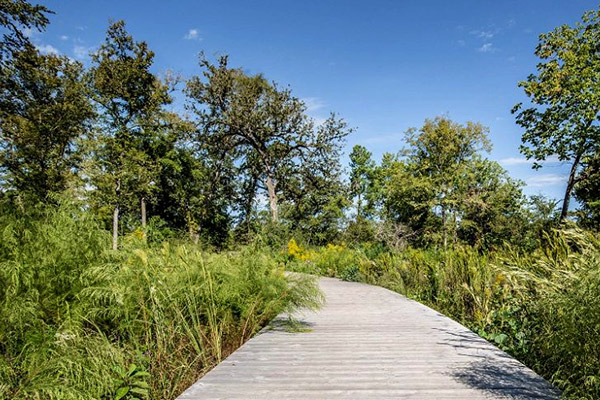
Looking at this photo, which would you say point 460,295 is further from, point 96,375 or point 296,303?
point 96,375

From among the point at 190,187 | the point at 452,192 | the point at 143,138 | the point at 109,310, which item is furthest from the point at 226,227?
the point at 109,310

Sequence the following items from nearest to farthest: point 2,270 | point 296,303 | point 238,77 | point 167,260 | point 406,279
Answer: point 2,270 → point 167,260 → point 296,303 → point 406,279 → point 238,77

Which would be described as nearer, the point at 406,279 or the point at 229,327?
the point at 229,327

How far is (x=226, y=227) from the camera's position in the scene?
3366cm

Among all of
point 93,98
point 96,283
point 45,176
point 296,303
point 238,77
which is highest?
point 238,77

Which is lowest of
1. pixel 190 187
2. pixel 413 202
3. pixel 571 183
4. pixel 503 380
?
pixel 503 380

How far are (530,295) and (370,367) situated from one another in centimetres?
247

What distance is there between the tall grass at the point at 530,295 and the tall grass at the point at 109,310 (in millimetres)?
2637

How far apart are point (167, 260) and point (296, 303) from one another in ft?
6.26

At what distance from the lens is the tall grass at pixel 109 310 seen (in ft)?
9.85

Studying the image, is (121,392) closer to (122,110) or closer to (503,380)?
(503,380)

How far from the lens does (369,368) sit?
3.25 meters

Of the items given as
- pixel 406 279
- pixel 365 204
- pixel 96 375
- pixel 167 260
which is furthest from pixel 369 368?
pixel 365 204

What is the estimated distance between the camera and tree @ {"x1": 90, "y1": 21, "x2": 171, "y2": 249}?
20406mm
